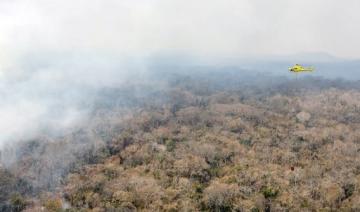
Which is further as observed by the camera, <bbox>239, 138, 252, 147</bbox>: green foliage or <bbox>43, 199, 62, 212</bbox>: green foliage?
<bbox>239, 138, 252, 147</bbox>: green foliage

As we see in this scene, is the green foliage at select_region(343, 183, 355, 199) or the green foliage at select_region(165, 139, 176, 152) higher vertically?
the green foliage at select_region(343, 183, 355, 199)

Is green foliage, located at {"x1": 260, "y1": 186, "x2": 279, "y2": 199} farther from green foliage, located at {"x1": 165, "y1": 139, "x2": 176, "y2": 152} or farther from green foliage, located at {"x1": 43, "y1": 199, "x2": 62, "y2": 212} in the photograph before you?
green foliage, located at {"x1": 165, "y1": 139, "x2": 176, "y2": 152}

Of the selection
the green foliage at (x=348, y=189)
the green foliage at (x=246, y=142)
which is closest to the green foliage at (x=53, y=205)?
the green foliage at (x=348, y=189)

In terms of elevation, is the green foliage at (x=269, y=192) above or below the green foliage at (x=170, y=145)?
above

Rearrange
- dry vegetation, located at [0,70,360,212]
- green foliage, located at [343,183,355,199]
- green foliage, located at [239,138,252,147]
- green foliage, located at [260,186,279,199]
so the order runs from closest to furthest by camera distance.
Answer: dry vegetation, located at [0,70,360,212] → green foliage, located at [260,186,279,199] → green foliage, located at [343,183,355,199] → green foliage, located at [239,138,252,147]

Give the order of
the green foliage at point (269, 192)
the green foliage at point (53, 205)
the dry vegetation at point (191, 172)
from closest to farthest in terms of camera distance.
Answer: the green foliage at point (53, 205)
the dry vegetation at point (191, 172)
the green foliage at point (269, 192)

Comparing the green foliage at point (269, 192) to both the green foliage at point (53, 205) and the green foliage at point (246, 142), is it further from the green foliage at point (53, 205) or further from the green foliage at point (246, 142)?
the green foliage at point (246, 142)

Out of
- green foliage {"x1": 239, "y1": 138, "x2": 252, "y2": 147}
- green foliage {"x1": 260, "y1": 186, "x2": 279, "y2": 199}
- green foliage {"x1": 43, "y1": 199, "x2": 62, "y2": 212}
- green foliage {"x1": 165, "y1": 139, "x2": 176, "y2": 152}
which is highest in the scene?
green foliage {"x1": 43, "y1": 199, "x2": 62, "y2": 212}

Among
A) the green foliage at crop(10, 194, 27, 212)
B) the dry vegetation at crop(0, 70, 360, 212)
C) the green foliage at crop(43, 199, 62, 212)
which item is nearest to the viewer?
the green foliage at crop(43, 199, 62, 212)

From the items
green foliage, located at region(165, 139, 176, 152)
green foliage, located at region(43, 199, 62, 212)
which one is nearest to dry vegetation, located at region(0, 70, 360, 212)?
green foliage, located at region(43, 199, 62, 212)

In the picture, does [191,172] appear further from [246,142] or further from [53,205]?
[246,142]

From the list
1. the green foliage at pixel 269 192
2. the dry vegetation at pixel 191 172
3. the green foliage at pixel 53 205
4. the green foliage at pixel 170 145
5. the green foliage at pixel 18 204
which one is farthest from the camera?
the green foliage at pixel 170 145

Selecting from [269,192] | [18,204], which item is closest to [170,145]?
[269,192]
